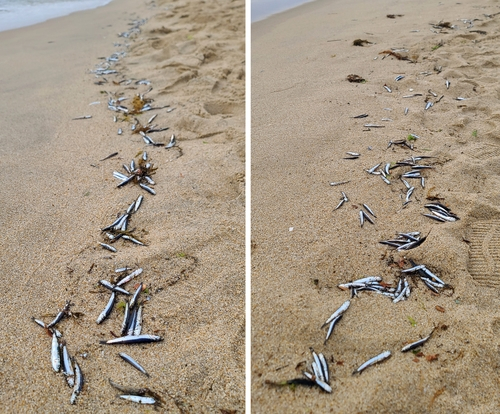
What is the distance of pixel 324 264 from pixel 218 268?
63 cm

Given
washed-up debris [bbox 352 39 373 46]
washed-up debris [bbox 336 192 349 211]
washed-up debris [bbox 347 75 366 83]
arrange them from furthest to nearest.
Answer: washed-up debris [bbox 352 39 373 46], washed-up debris [bbox 347 75 366 83], washed-up debris [bbox 336 192 349 211]

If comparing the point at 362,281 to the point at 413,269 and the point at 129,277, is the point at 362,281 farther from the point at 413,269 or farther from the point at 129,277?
the point at 129,277

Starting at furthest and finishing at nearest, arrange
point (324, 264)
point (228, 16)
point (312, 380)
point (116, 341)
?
point (228, 16) < point (324, 264) < point (116, 341) < point (312, 380)

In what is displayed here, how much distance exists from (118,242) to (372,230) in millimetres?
1621

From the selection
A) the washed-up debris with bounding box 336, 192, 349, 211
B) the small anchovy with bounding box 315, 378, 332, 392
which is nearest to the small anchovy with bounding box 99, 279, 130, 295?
the small anchovy with bounding box 315, 378, 332, 392

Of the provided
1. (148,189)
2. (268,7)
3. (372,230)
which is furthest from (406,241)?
(268,7)

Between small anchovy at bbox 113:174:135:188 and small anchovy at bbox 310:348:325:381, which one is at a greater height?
small anchovy at bbox 113:174:135:188

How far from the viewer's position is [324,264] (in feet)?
7.73

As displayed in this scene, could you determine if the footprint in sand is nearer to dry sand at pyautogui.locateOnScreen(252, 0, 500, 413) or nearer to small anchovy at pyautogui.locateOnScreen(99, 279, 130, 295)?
dry sand at pyautogui.locateOnScreen(252, 0, 500, 413)

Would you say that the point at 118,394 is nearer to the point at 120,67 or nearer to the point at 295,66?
the point at 295,66

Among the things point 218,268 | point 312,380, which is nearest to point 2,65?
point 218,268

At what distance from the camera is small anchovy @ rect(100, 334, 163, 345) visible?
79.3 inches

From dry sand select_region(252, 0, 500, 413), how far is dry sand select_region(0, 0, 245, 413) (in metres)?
0.23

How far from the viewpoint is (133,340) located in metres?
2.02
